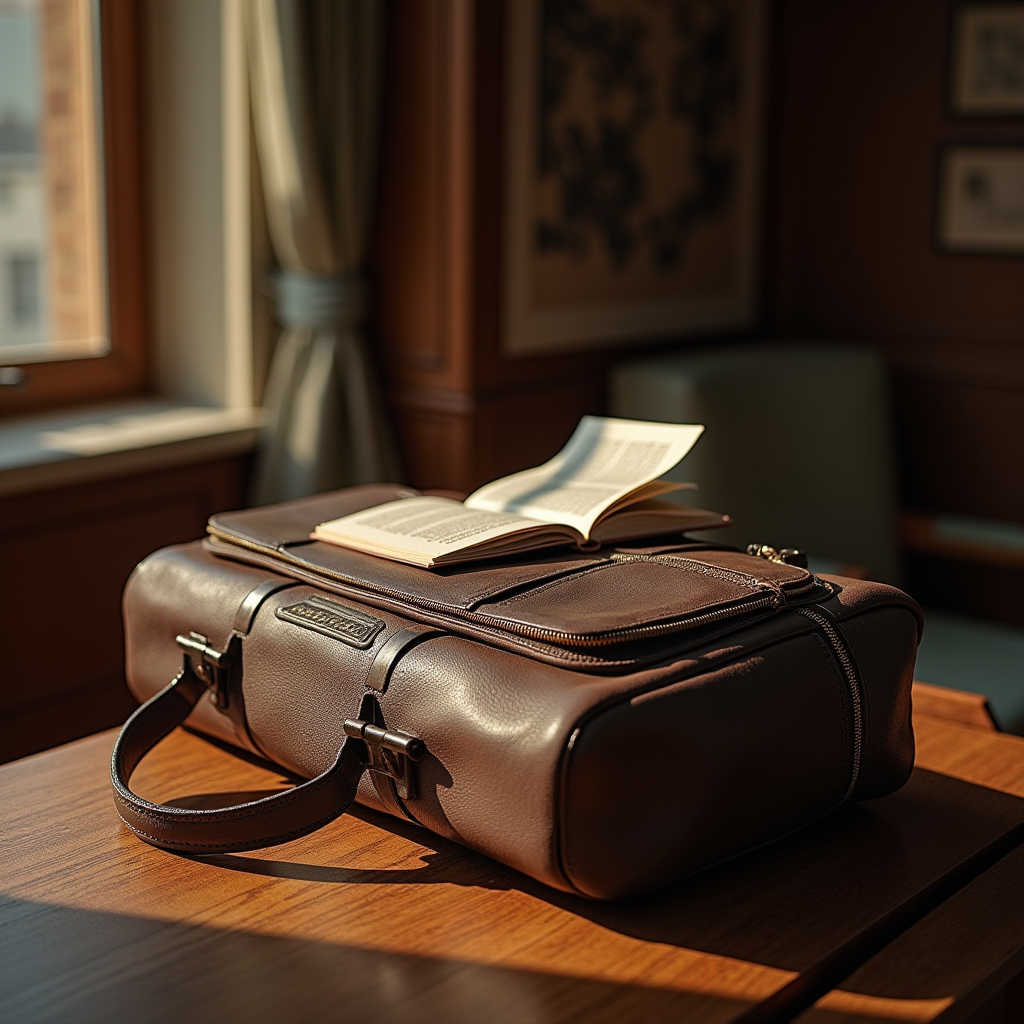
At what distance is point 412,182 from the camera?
313 centimetres

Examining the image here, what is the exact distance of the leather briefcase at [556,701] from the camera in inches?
46.4

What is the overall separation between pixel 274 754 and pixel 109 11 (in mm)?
2297

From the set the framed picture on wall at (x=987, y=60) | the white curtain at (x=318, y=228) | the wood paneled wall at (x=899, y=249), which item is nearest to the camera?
the white curtain at (x=318, y=228)

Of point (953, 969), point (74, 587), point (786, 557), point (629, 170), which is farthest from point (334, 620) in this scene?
point (629, 170)

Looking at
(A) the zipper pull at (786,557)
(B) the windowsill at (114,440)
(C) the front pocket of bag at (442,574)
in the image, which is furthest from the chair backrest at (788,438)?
(C) the front pocket of bag at (442,574)

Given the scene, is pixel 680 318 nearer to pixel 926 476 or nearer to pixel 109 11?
pixel 926 476

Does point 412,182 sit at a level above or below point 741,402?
above

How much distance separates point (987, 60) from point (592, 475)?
242 centimetres

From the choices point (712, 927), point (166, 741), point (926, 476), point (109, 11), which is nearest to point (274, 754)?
point (166, 741)

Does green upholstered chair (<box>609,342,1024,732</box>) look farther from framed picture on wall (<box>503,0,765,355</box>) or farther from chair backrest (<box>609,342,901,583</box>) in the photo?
framed picture on wall (<box>503,0,765,355</box>)

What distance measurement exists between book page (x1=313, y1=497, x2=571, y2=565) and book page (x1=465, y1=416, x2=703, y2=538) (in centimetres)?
5

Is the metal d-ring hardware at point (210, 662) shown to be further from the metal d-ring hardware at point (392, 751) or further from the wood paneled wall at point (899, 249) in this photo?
the wood paneled wall at point (899, 249)

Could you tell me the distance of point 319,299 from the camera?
10.2ft

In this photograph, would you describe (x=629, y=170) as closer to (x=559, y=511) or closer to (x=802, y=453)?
(x=802, y=453)
